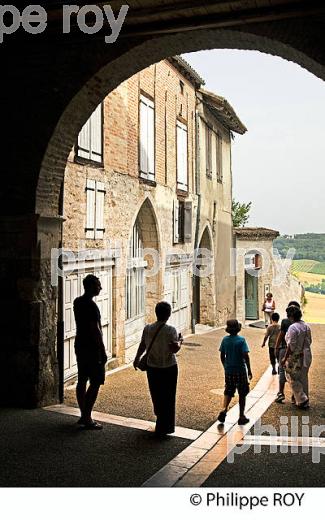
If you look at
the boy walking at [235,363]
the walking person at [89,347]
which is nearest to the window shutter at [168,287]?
the boy walking at [235,363]

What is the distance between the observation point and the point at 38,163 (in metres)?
6.27

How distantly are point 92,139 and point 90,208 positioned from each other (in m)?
1.24

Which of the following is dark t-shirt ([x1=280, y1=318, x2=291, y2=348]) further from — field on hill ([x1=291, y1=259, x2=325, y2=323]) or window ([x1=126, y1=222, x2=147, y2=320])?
field on hill ([x1=291, y1=259, x2=325, y2=323])

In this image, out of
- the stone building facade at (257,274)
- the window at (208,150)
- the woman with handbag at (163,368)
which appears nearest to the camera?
the woman with handbag at (163,368)

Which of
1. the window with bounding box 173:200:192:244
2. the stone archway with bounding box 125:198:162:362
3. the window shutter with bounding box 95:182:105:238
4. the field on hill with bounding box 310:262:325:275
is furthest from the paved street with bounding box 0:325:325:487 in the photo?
the field on hill with bounding box 310:262:325:275

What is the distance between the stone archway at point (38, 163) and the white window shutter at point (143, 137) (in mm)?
5408

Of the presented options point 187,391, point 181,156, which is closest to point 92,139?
point 187,391

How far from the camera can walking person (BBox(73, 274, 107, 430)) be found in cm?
547

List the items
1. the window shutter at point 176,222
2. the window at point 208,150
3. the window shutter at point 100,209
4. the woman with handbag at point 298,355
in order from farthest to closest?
the window at point 208,150 → the window shutter at point 176,222 → the window shutter at point 100,209 → the woman with handbag at point 298,355

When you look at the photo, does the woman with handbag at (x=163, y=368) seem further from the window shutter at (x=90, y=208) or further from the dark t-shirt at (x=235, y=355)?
the window shutter at (x=90, y=208)

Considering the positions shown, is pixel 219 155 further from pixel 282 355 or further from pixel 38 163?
pixel 38 163

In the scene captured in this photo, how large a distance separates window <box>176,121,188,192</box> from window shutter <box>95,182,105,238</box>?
210 inches

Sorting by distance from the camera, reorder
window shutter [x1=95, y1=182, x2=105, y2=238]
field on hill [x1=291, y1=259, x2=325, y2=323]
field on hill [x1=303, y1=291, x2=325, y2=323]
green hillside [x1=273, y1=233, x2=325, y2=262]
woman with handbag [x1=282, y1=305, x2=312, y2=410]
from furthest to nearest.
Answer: green hillside [x1=273, y1=233, x2=325, y2=262] < field on hill [x1=291, y1=259, x2=325, y2=323] < field on hill [x1=303, y1=291, x2=325, y2=323] < window shutter [x1=95, y1=182, x2=105, y2=238] < woman with handbag [x1=282, y1=305, x2=312, y2=410]

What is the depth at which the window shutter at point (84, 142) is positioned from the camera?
892 centimetres
